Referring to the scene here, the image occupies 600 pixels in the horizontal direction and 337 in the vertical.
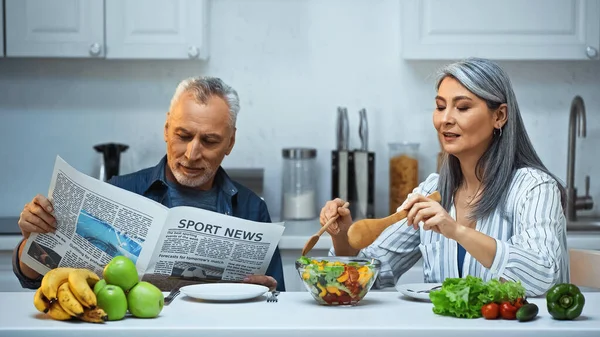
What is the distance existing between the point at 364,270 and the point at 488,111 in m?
0.62

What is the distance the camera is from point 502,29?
11.0 ft

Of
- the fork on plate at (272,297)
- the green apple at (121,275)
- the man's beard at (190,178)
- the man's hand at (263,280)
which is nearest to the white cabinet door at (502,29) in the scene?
the man's beard at (190,178)

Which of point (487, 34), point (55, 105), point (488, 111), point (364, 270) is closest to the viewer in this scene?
point (364, 270)

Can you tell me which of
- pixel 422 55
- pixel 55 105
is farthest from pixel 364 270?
pixel 55 105

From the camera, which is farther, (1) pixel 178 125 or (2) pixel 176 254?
(1) pixel 178 125

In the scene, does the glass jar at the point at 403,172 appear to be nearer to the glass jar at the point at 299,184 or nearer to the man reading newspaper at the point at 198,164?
the glass jar at the point at 299,184

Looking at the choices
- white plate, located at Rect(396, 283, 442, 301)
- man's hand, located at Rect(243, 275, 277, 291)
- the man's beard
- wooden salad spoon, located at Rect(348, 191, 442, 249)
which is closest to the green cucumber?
white plate, located at Rect(396, 283, 442, 301)

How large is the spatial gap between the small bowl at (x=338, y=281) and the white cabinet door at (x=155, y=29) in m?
1.70

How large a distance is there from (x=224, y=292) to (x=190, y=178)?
23.8 inches

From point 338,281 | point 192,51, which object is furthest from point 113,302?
point 192,51

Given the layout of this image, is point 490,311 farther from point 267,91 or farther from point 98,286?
point 267,91

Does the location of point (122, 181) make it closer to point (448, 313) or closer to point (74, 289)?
point (74, 289)

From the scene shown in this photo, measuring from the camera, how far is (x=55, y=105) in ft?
12.0

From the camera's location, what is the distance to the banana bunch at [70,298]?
1.62 metres
